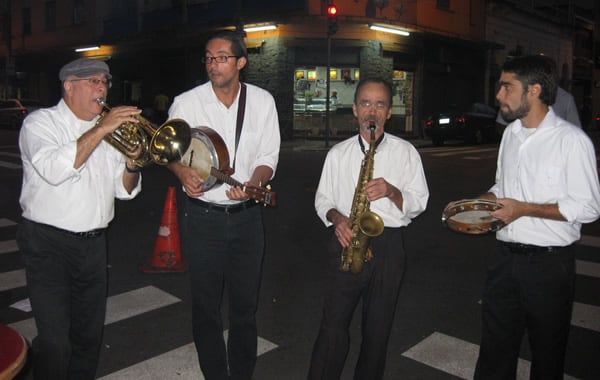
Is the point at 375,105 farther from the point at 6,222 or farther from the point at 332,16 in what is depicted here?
the point at 332,16

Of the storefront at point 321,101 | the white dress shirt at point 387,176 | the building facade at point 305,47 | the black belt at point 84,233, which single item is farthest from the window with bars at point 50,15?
the white dress shirt at point 387,176

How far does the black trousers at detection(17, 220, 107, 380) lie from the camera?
2932mm

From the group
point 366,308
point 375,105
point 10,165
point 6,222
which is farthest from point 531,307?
point 10,165

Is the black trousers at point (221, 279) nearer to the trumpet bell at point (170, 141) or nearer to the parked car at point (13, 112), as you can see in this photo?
the trumpet bell at point (170, 141)

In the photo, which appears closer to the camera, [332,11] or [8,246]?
[8,246]

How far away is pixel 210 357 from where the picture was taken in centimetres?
342

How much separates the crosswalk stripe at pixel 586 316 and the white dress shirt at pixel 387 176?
107 inches

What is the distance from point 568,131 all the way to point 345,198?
1.30m

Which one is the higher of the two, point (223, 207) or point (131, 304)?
point (223, 207)

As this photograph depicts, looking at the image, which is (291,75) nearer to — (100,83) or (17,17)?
(100,83)

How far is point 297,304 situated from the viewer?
529 cm

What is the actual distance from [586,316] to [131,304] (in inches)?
174

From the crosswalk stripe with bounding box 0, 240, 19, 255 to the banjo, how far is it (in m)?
4.99

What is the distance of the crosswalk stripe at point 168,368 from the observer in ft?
12.7
